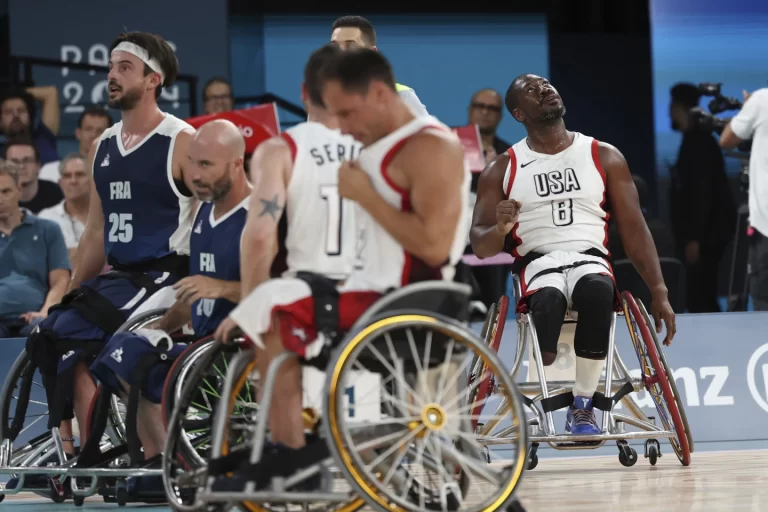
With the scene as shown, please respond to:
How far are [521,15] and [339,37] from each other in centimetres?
606

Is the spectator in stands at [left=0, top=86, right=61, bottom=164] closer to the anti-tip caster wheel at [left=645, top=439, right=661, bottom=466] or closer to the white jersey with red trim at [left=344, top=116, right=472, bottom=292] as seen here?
the anti-tip caster wheel at [left=645, top=439, right=661, bottom=466]

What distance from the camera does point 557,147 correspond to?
19.9 ft

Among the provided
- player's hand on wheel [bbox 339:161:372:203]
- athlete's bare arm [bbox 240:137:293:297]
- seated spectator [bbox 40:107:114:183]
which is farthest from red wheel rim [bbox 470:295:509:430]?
seated spectator [bbox 40:107:114:183]

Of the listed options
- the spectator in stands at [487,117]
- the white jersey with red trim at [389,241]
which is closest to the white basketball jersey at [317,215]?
the white jersey with red trim at [389,241]

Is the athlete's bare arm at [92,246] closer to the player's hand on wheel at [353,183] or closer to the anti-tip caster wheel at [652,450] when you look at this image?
the player's hand on wheel at [353,183]

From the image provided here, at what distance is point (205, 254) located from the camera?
4680 mm

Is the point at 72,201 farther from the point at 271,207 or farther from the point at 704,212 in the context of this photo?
the point at 271,207

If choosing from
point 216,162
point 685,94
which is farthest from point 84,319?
point 685,94

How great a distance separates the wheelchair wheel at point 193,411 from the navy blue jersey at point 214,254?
0.89ft

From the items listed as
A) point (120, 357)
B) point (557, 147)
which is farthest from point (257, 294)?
point (557, 147)

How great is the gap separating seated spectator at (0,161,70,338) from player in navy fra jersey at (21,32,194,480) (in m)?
1.83

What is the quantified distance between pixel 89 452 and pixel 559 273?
2.19 metres

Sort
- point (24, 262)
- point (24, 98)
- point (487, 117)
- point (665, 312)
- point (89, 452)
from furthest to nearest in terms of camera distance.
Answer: point (24, 98) < point (487, 117) < point (24, 262) < point (665, 312) < point (89, 452)

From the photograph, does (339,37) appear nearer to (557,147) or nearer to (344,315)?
(557,147)
